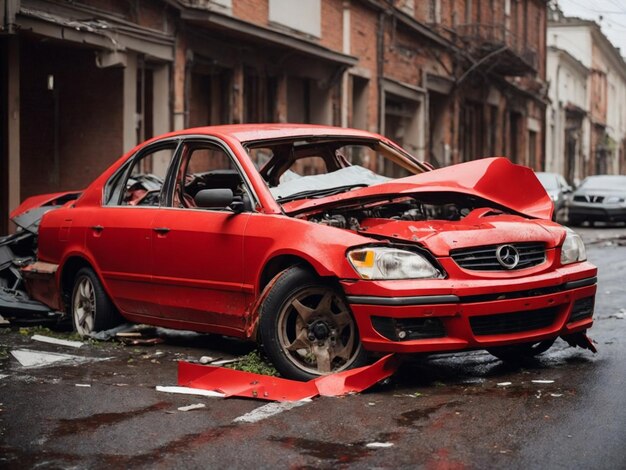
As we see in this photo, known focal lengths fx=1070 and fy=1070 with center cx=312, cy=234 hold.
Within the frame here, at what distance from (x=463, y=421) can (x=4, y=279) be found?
584 centimetres

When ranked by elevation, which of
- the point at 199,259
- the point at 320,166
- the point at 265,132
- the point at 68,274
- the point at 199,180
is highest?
the point at 265,132

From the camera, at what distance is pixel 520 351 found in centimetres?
714

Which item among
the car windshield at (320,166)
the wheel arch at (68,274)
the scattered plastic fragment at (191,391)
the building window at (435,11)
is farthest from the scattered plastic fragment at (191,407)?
the building window at (435,11)

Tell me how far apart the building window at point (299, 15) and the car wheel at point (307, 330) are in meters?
13.9

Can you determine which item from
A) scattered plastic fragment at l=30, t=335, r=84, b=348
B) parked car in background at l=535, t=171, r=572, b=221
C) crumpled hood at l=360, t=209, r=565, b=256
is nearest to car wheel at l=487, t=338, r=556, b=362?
crumpled hood at l=360, t=209, r=565, b=256

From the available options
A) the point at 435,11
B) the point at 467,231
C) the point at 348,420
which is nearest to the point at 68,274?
the point at 467,231

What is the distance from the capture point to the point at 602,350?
24.5 feet

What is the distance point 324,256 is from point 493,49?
25309mm

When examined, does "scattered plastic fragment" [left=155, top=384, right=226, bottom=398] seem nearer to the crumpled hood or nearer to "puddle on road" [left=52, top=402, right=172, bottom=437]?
"puddle on road" [left=52, top=402, right=172, bottom=437]

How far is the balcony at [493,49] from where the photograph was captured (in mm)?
30141

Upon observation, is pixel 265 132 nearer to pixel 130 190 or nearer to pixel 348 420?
pixel 130 190

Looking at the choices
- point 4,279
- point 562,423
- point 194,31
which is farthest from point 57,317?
point 194,31

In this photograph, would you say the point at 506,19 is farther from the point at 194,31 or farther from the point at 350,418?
the point at 350,418

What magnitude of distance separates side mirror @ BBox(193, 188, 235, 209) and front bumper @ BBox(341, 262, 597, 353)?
1.24m
